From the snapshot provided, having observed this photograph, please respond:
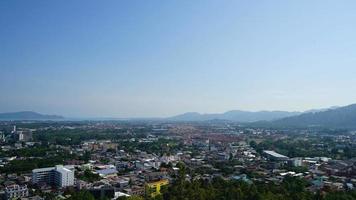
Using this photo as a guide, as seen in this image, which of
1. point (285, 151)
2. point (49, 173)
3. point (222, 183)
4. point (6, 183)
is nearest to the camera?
point (222, 183)

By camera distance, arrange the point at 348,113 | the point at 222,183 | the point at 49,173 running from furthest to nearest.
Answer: the point at 348,113 → the point at 49,173 → the point at 222,183

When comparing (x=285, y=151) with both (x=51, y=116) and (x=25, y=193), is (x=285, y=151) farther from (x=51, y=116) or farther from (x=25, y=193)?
(x=51, y=116)

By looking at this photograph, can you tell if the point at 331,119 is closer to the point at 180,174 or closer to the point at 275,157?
the point at 275,157

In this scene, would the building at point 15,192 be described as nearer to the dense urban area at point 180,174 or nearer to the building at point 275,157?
the dense urban area at point 180,174

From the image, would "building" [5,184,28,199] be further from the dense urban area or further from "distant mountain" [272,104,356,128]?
"distant mountain" [272,104,356,128]

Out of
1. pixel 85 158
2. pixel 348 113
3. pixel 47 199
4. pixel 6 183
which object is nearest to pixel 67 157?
pixel 85 158

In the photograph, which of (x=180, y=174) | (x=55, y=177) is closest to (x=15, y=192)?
(x=55, y=177)

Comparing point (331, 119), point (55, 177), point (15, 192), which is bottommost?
point (15, 192)
